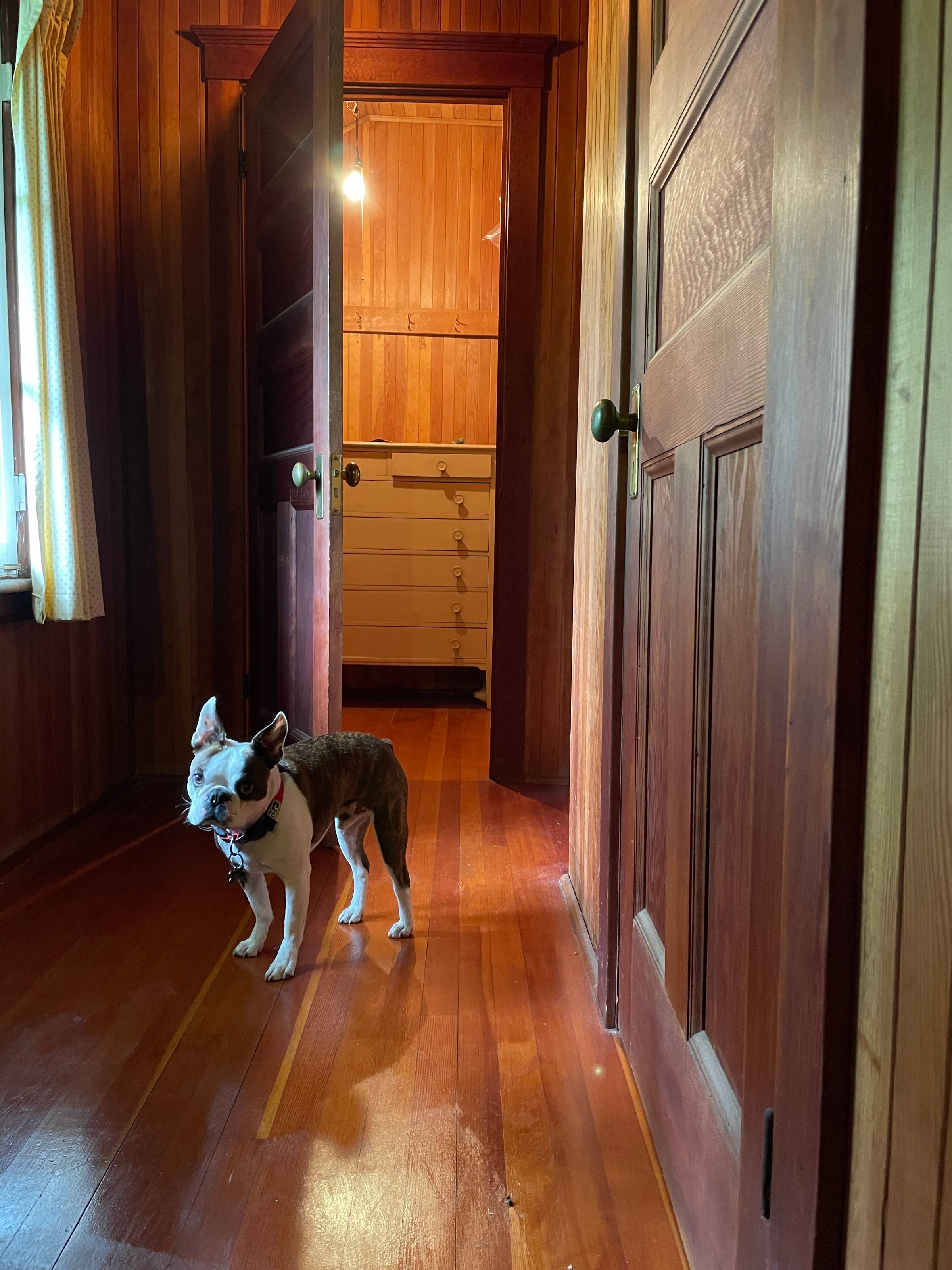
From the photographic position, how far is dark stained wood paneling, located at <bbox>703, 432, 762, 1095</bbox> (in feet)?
2.73

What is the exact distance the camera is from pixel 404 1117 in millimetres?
1260

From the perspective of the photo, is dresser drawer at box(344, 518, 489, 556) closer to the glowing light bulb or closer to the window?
the glowing light bulb

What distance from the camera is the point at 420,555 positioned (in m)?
4.40

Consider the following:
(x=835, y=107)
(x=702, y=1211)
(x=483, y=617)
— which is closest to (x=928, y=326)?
(x=835, y=107)

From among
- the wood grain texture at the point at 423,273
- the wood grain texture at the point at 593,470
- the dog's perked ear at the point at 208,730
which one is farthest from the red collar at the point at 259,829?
the wood grain texture at the point at 423,273

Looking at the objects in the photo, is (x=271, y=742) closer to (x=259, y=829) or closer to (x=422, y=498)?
(x=259, y=829)

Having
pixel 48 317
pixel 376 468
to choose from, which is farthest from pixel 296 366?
pixel 376 468

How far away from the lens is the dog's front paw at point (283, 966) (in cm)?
168

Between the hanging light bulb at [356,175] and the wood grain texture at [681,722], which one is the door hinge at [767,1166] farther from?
the hanging light bulb at [356,175]

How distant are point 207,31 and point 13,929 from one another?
2773 mm

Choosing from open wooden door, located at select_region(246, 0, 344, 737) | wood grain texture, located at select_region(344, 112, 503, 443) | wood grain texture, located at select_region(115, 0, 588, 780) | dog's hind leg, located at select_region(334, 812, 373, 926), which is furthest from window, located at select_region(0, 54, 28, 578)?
wood grain texture, located at select_region(344, 112, 503, 443)

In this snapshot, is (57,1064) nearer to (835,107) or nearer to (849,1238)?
(849,1238)

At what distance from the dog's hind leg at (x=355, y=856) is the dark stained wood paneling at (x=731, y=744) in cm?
112

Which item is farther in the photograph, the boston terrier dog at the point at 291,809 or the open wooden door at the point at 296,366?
the open wooden door at the point at 296,366
